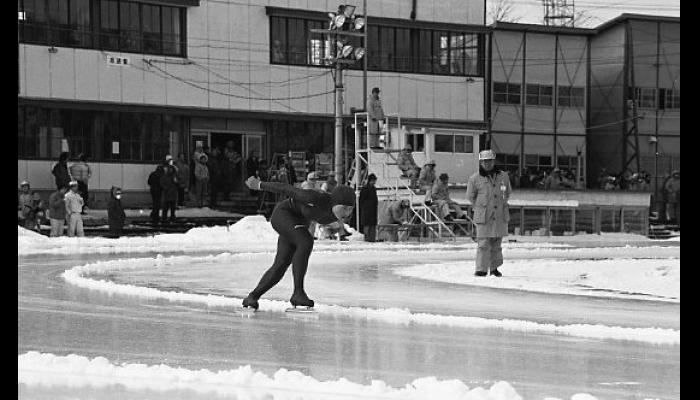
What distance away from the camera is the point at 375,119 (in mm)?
33719

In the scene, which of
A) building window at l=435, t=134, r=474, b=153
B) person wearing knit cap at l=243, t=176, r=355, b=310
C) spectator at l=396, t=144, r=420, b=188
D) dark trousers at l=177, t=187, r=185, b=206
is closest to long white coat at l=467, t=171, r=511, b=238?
person wearing knit cap at l=243, t=176, r=355, b=310

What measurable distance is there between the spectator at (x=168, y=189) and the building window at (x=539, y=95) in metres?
25.1

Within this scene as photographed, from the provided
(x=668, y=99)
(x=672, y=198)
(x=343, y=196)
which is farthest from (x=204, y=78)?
(x=343, y=196)

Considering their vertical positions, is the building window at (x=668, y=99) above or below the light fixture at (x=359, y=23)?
below

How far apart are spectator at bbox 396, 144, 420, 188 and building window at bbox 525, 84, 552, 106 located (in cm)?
2192

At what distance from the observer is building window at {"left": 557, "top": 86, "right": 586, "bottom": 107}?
5497 cm

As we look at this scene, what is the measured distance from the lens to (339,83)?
30.8 meters

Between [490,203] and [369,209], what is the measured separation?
42.5 ft

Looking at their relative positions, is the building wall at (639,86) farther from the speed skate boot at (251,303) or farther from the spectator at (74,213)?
the speed skate boot at (251,303)

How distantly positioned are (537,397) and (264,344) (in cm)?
294

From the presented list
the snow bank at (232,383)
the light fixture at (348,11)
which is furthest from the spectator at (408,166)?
the snow bank at (232,383)

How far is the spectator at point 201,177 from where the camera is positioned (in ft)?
121

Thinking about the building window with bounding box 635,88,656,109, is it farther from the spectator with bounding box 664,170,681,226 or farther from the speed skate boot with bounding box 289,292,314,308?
the speed skate boot with bounding box 289,292,314,308
